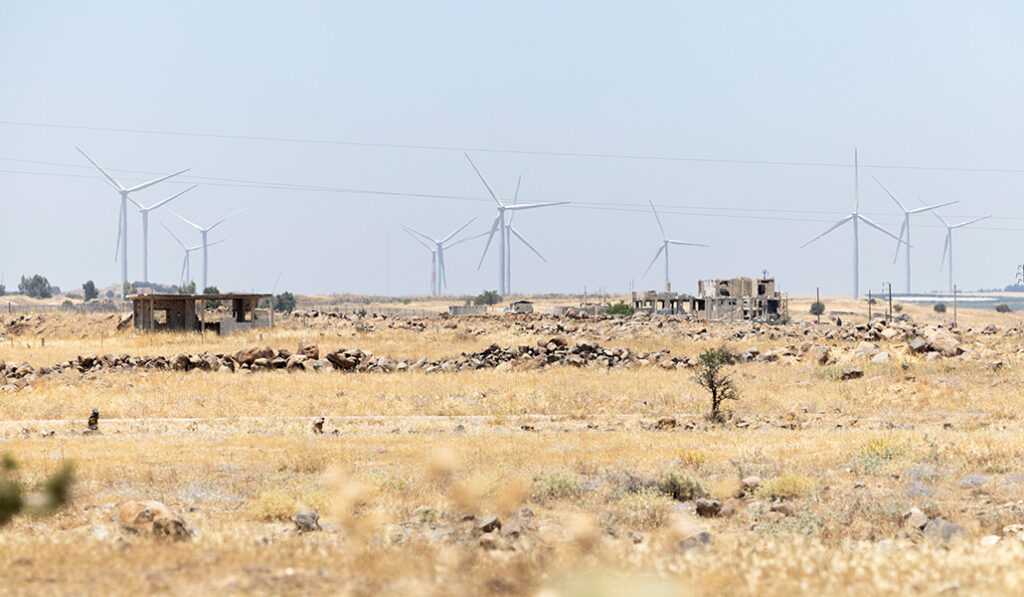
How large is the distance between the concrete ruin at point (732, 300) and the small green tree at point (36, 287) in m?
149

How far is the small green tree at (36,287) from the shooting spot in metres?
196

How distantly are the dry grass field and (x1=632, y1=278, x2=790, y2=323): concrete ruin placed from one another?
60.2m

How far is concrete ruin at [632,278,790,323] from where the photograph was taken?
94875mm

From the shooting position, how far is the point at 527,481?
1473 cm

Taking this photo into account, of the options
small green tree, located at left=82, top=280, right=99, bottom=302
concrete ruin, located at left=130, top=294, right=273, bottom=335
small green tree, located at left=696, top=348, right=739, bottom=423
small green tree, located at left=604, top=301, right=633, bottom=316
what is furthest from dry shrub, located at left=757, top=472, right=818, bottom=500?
small green tree, located at left=82, top=280, right=99, bottom=302

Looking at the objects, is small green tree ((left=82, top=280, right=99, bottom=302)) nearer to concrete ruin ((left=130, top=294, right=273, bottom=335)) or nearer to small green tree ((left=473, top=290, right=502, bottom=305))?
small green tree ((left=473, top=290, right=502, bottom=305))

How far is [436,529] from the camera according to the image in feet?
39.4

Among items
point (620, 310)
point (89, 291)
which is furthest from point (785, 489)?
point (89, 291)

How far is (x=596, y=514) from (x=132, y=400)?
65.4ft

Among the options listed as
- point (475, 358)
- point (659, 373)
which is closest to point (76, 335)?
point (475, 358)

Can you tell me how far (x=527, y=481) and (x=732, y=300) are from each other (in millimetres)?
84722

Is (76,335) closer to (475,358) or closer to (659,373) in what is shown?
(475,358)

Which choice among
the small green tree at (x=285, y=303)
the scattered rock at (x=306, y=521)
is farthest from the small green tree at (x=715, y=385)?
the small green tree at (x=285, y=303)

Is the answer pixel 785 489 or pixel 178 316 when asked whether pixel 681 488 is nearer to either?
pixel 785 489
